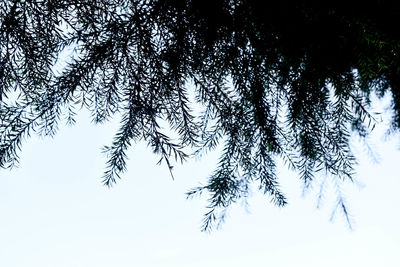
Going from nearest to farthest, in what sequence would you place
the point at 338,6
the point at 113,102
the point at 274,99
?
the point at 338,6 → the point at 113,102 → the point at 274,99

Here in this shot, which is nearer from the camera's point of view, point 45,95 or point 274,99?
point 45,95

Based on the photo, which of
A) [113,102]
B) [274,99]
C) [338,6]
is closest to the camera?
[338,6]

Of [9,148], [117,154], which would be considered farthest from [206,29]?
[9,148]

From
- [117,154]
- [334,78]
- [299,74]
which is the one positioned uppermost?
[299,74]

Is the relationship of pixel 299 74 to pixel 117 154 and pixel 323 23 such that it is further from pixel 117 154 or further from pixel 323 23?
pixel 117 154

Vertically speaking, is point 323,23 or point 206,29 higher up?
point 206,29

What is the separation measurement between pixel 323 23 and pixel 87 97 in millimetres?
580

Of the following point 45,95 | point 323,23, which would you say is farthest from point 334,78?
point 45,95

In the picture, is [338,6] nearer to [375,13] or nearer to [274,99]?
[375,13]

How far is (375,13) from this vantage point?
630 mm

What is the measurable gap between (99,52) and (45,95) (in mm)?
163

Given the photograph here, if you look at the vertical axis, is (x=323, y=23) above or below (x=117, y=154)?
above

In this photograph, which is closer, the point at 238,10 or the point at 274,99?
the point at 238,10

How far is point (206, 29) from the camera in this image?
724 mm
